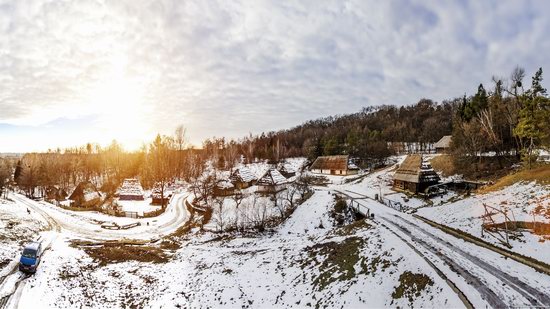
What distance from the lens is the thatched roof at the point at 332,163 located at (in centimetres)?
7326

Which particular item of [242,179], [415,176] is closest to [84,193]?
[242,179]

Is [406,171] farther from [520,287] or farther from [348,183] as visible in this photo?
[520,287]

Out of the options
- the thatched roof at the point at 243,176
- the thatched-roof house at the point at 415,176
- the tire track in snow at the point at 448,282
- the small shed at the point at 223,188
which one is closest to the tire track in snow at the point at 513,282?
the tire track in snow at the point at 448,282

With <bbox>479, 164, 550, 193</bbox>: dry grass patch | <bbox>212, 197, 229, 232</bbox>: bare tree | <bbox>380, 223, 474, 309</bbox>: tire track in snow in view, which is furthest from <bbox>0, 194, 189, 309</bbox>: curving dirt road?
<bbox>479, 164, 550, 193</bbox>: dry grass patch

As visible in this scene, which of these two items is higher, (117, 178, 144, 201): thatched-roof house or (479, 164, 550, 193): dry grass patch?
(479, 164, 550, 193): dry grass patch

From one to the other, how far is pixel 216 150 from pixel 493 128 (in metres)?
103

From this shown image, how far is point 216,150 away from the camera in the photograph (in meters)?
133

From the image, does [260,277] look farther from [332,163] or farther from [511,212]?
[332,163]

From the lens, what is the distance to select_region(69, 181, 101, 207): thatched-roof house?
60834 mm

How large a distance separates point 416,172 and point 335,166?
3097 cm

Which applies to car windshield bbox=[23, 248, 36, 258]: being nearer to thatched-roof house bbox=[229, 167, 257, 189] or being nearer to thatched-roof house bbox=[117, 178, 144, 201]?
thatched-roof house bbox=[229, 167, 257, 189]

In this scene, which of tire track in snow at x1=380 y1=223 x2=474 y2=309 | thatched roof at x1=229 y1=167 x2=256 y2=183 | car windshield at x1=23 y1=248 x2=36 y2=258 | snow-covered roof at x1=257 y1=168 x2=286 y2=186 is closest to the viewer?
tire track in snow at x1=380 y1=223 x2=474 y2=309

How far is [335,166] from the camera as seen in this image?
75.1 meters

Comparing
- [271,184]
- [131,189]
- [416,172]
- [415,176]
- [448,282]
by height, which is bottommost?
[131,189]
